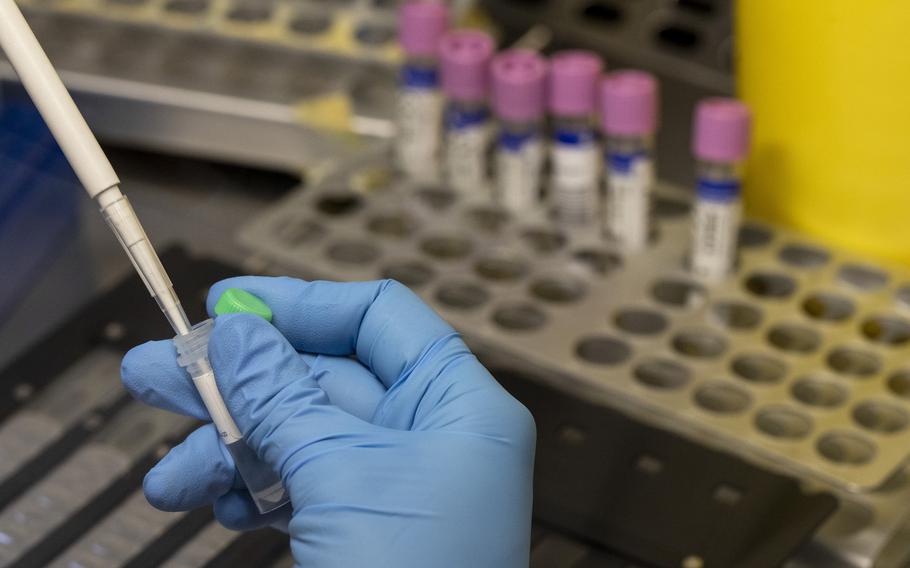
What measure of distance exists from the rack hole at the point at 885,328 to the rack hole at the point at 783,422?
12cm

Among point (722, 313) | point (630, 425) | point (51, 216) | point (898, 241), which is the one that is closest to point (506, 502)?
point (630, 425)

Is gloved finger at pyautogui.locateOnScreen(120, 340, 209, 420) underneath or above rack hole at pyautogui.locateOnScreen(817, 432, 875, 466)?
above

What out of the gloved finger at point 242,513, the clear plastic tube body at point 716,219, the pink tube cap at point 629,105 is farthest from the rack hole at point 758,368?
the gloved finger at point 242,513

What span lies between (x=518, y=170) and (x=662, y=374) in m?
0.26

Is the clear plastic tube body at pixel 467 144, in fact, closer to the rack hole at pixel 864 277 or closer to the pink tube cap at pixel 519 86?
the pink tube cap at pixel 519 86

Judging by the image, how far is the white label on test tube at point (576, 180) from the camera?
1.21 meters

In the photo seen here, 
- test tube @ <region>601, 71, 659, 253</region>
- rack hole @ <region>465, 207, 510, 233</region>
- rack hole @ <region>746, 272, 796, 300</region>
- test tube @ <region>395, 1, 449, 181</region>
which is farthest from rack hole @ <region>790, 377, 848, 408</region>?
test tube @ <region>395, 1, 449, 181</region>

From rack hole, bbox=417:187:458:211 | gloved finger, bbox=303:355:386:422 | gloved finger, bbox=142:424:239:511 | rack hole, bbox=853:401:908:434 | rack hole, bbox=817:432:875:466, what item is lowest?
rack hole, bbox=817:432:875:466

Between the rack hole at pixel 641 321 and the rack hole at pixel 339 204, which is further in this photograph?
the rack hole at pixel 339 204

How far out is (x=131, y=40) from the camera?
4.91ft

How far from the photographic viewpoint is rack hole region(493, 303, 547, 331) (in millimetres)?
1162

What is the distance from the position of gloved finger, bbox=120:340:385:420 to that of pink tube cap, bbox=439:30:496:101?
1.55 ft

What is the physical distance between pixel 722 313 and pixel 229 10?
69 centimetres

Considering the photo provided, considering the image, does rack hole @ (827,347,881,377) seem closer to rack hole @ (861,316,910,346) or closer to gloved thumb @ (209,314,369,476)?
rack hole @ (861,316,910,346)
